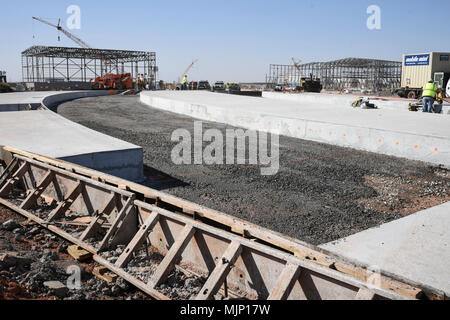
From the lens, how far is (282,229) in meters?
5.71

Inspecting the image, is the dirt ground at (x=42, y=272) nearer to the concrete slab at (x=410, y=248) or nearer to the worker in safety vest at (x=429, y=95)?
the concrete slab at (x=410, y=248)

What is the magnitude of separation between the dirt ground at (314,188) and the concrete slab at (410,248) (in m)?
0.63

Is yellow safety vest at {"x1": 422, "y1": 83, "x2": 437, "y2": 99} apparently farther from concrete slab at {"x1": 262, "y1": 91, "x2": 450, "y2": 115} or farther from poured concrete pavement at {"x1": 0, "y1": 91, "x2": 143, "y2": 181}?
poured concrete pavement at {"x1": 0, "y1": 91, "x2": 143, "y2": 181}

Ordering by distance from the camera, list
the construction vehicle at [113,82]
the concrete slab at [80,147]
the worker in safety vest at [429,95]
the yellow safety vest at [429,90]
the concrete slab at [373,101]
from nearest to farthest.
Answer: the concrete slab at [80,147], the yellow safety vest at [429,90], the worker in safety vest at [429,95], the concrete slab at [373,101], the construction vehicle at [113,82]

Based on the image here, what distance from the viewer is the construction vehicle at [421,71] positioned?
3434cm

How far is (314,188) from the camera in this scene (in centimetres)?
766

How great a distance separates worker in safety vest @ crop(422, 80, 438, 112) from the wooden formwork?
15.3 metres

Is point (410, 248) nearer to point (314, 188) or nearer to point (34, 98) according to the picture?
point (314, 188)

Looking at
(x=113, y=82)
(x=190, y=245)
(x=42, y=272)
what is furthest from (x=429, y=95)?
(x=113, y=82)

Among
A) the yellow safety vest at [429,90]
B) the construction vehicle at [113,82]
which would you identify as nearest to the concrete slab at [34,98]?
the construction vehicle at [113,82]

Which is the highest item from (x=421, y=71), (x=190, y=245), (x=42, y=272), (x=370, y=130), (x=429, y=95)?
(x=421, y=71)

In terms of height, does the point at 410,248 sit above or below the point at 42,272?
above

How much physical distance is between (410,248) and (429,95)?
15038mm
